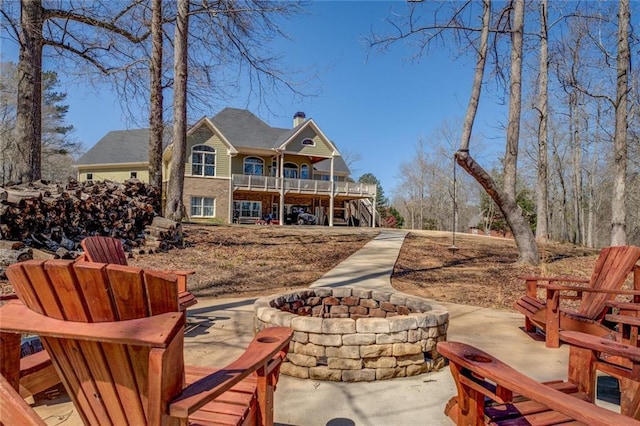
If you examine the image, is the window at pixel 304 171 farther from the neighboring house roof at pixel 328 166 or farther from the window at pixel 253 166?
the window at pixel 253 166

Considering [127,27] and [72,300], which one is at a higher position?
[127,27]

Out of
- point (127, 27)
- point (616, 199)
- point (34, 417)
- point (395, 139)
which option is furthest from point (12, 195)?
point (395, 139)

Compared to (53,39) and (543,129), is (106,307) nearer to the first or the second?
(53,39)

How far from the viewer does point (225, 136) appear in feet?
72.6

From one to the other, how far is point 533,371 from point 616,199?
8.71 metres

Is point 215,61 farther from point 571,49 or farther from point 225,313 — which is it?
point 571,49

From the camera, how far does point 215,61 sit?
36.2 ft

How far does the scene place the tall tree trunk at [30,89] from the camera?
840 centimetres

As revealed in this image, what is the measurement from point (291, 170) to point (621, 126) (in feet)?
59.6

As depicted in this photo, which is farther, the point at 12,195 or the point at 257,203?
the point at 257,203

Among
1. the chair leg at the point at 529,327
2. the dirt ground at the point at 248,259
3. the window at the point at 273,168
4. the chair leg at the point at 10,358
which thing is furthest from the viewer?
the window at the point at 273,168

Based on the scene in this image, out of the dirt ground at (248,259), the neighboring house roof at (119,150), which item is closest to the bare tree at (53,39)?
the dirt ground at (248,259)

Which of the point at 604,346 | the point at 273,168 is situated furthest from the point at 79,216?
the point at 273,168

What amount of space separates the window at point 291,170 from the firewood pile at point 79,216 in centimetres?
1514
